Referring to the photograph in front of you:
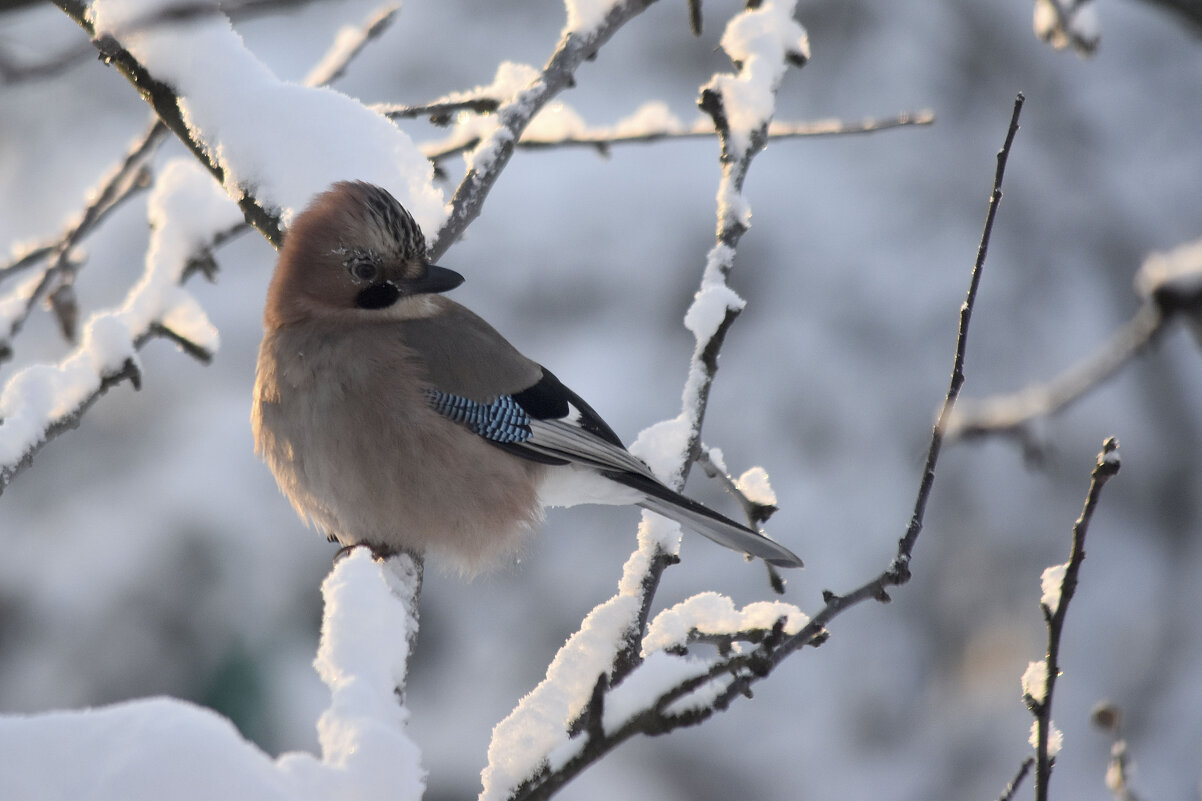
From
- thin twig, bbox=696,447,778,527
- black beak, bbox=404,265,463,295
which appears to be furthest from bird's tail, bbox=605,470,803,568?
black beak, bbox=404,265,463,295

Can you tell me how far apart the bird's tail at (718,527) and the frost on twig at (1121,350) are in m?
1.56

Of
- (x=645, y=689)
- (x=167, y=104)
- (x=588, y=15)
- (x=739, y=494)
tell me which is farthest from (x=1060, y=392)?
(x=167, y=104)

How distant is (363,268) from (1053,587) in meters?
1.94

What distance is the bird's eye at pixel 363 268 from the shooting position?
2.99 m

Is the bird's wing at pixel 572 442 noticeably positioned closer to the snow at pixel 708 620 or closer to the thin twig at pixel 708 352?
the thin twig at pixel 708 352

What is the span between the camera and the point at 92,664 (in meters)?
6.47

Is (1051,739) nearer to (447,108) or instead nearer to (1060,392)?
(1060,392)

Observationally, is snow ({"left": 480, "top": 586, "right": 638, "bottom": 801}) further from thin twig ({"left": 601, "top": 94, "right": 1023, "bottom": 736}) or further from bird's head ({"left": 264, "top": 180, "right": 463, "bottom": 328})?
bird's head ({"left": 264, "top": 180, "right": 463, "bottom": 328})

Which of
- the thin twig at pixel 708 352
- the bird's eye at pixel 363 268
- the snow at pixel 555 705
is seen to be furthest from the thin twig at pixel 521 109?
the snow at pixel 555 705

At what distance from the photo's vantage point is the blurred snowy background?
22.0 feet

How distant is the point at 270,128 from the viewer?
282 cm

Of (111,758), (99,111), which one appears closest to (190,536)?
(99,111)

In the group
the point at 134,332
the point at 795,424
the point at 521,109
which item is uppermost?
the point at 795,424

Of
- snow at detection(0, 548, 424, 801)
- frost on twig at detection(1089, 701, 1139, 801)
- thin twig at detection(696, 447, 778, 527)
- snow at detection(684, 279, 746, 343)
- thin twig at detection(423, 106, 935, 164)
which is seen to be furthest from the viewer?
thin twig at detection(423, 106, 935, 164)
